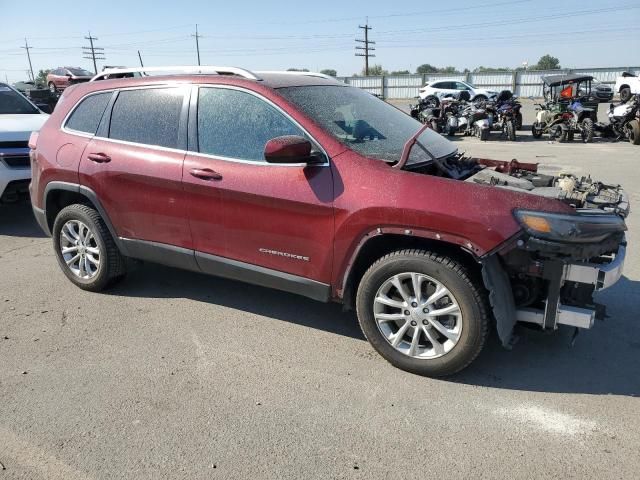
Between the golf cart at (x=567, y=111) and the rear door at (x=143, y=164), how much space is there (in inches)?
572

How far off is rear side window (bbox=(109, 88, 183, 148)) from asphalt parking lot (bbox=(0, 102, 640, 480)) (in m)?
1.39

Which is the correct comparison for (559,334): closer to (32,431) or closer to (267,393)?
(267,393)

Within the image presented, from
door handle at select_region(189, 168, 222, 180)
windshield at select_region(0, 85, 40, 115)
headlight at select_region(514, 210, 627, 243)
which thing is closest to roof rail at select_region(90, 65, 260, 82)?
door handle at select_region(189, 168, 222, 180)

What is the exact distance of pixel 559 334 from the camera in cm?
392

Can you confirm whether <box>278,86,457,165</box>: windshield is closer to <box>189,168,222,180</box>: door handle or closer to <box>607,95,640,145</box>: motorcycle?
<box>189,168,222,180</box>: door handle

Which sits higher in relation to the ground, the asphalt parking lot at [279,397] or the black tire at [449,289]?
the black tire at [449,289]

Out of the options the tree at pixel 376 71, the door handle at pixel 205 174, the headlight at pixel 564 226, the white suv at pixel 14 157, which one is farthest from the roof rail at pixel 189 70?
the tree at pixel 376 71

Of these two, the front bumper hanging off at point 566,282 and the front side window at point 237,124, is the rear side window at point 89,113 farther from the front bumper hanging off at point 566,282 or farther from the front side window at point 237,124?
the front bumper hanging off at point 566,282

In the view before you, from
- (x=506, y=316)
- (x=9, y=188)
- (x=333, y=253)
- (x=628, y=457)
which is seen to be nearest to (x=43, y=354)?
(x=333, y=253)

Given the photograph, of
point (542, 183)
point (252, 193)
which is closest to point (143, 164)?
point (252, 193)

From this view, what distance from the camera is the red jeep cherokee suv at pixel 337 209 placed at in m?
3.09

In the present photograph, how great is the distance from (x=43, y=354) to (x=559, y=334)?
364cm

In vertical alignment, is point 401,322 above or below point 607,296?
above

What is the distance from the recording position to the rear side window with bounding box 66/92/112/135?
4.62 m
